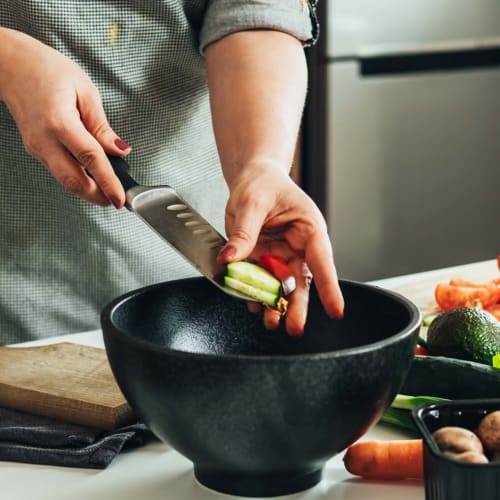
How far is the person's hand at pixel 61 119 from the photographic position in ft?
3.51

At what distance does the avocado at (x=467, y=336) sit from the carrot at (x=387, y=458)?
21 centimetres

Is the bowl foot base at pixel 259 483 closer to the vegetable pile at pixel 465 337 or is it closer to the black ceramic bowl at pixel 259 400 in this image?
the black ceramic bowl at pixel 259 400

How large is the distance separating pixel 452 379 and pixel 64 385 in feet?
1.30

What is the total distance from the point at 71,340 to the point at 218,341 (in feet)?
0.97

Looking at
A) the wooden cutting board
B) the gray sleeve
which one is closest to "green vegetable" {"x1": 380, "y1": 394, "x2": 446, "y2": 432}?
the wooden cutting board

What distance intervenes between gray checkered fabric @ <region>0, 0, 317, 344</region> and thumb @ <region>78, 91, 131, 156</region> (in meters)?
0.33

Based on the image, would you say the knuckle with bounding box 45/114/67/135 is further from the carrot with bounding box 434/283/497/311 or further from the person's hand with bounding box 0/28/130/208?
the carrot with bounding box 434/283/497/311

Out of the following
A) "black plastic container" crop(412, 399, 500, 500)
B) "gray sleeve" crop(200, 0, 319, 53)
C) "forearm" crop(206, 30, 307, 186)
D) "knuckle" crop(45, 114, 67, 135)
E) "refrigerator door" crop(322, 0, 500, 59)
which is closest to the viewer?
"black plastic container" crop(412, 399, 500, 500)

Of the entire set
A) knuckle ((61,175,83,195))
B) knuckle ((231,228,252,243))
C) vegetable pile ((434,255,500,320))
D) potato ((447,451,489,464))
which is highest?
knuckle ((231,228,252,243))

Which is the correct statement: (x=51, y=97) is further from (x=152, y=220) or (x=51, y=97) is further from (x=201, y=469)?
(x=201, y=469)

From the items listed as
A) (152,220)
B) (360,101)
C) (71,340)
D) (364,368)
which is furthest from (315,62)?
(364,368)

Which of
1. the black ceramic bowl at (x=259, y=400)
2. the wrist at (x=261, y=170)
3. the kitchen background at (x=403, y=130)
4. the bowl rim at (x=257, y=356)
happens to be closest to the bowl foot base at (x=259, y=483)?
the black ceramic bowl at (x=259, y=400)

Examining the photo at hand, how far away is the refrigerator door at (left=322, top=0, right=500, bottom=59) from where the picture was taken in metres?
2.95

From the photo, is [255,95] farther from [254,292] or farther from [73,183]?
[254,292]
